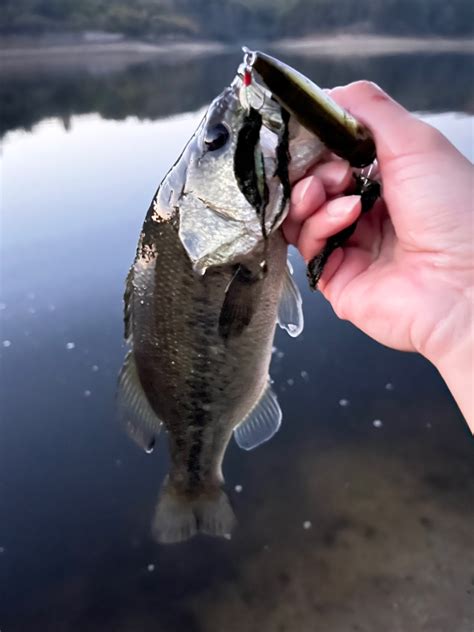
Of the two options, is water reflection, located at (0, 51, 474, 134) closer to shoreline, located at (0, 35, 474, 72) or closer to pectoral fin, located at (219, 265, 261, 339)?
shoreline, located at (0, 35, 474, 72)

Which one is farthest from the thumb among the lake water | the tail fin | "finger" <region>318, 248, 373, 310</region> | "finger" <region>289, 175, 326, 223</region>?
the lake water

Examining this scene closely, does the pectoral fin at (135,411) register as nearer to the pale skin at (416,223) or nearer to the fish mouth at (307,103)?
the pale skin at (416,223)

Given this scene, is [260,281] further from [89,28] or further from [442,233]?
[89,28]

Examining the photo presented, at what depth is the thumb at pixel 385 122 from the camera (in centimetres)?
170

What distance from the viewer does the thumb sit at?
1703 millimetres

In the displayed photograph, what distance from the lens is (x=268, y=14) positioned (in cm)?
4834

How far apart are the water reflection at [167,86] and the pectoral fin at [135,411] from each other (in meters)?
14.2

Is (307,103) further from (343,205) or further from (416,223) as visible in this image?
(416,223)

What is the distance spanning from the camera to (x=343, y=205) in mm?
1645

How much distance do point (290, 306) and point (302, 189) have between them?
48cm

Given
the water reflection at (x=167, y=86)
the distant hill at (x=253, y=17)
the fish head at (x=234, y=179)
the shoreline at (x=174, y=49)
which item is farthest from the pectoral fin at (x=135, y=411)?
the distant hill at (x=253, y=17)

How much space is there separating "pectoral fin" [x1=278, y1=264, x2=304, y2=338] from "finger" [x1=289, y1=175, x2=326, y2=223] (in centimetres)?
30

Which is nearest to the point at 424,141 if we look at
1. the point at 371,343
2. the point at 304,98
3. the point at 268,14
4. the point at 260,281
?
the point at 304,98

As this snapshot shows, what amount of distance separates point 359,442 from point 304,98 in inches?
134
